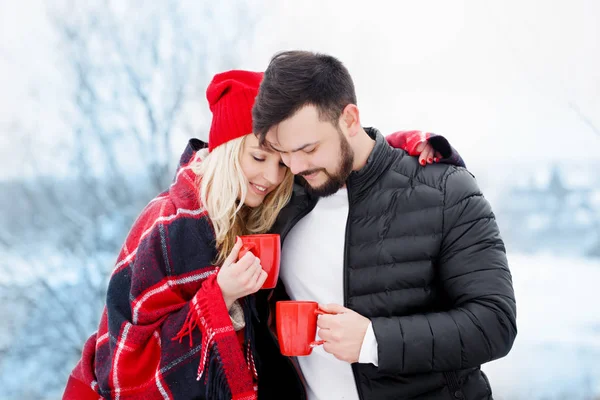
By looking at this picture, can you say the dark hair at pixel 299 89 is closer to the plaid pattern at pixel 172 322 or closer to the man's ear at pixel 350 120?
the man's ear at pixel 350 120

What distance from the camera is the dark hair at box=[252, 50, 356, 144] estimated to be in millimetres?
1241

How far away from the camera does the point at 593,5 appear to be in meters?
2.22

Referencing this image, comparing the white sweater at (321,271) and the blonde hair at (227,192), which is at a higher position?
the blonde hair at (227,192)

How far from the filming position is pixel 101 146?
98.7 inches

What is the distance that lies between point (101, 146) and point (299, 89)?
156cm

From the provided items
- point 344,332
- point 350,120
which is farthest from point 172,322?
point 350,120

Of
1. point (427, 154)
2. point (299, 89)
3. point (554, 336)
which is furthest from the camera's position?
point (554, 336)

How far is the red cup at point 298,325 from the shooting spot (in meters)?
1.15

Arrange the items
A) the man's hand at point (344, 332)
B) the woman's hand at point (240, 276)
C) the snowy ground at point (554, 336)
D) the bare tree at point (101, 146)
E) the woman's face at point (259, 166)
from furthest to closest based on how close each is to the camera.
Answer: the bare tree at point (101, 146) < the snowy ground at point (554, 336) < the woman's face at point (259, 166) < the woman's hand at point (240, 276) < the man's hand at point (344, 332)

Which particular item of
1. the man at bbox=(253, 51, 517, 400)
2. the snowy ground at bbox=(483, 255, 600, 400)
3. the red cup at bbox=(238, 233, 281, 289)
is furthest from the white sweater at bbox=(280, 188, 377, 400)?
the snowy ground at bbox=(483, 255, 600, 400)

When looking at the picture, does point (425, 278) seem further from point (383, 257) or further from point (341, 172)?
point (341, 172)

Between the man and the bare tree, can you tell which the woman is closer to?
the man

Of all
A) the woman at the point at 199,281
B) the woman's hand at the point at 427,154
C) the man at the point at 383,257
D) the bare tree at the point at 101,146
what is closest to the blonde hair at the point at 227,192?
the woman at the point at 199,281

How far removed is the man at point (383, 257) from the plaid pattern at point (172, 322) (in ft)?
0.75
